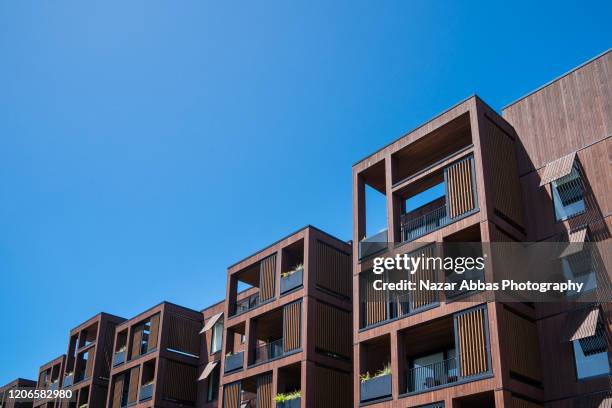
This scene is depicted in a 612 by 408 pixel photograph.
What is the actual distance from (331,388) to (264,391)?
3247 mm

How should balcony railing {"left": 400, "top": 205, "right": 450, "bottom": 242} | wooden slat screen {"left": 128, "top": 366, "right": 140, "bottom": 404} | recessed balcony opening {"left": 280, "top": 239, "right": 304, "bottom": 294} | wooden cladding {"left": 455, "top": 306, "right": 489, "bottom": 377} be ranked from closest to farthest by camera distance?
wooden cladding {"left": 455, "top": 306, "right": 489, "bottom": 377} < balcony railing {"left": 400, "top": 205, "right": 450, "bottom": 242} < recessed balcony opening {"left": 280, "top": 239, "right": 304, "bottom": 294} < wooden slat screen {"left": 128, "top": 366, "right": 140, "bottom": 404}

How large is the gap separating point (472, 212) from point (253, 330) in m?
14.3

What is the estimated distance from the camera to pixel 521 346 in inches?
990

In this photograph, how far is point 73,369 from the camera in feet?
175

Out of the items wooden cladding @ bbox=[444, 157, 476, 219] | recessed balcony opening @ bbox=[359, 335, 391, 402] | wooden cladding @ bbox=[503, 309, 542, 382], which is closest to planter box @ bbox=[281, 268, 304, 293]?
recessed balcony opening @ bbox=[359, 335, 391, 402]

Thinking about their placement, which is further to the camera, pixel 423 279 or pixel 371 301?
pixel 371 301

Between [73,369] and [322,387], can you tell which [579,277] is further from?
[73,369]

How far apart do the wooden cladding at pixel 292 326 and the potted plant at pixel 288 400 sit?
6.76 ft

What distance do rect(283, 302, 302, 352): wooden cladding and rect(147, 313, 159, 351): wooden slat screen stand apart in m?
13.0

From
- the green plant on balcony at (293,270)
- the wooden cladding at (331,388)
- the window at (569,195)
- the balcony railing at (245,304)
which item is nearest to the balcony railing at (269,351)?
the wooden cladding at (331,388)

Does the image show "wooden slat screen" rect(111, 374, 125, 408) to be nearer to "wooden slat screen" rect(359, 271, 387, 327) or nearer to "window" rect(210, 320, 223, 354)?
"window" rect(210, 320, 223, 354)

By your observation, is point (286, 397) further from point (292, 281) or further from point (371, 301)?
point (371, 301)

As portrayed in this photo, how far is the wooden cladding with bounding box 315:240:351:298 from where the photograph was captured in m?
35.4

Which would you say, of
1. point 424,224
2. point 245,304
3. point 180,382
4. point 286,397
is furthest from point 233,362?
point 424,224
